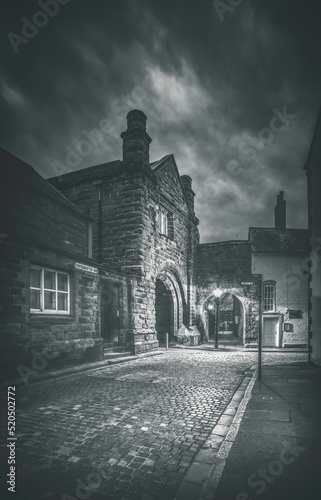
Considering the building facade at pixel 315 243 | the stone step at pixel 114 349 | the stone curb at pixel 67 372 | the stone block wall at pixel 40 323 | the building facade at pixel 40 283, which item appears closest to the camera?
the stone curb at pixel 67 372

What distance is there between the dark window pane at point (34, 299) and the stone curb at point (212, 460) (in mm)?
5501

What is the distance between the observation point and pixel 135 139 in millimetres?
14094

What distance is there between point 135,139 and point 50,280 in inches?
332

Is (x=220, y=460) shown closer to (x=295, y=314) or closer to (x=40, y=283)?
(x=40, y=283)

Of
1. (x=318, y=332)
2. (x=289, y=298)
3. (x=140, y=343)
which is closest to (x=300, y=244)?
(x=289, y=298)

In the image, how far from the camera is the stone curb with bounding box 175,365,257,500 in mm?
2822

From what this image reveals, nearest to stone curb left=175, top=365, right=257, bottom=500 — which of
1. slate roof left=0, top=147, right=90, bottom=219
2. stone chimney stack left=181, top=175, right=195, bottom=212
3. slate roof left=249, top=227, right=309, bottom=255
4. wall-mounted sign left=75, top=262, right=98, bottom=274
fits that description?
wall-mounted sign left=75, top=262, right=98, bottom=274

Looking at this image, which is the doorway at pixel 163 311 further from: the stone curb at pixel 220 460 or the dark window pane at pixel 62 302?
the stone curb at pixel 220 460

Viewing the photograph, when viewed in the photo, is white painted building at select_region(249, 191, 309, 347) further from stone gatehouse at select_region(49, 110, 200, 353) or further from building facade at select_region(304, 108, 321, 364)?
building facade at select_region(304, 108, 321, 364)

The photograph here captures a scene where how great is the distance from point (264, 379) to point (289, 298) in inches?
494

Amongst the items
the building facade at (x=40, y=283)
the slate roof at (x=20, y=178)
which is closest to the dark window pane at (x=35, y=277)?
the building facade at (x=40, y=283)

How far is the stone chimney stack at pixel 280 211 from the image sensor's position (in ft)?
77.9

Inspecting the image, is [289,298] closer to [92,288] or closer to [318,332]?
[318,332]

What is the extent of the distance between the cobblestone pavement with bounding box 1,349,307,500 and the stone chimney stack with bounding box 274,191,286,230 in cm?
1865
